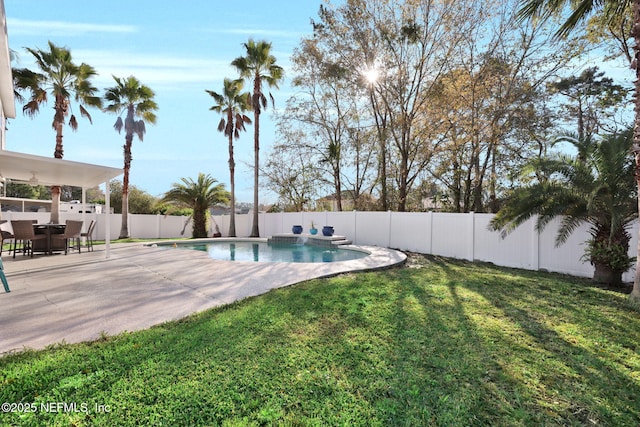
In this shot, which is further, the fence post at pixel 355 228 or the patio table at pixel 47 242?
the fence post at pixel 355 228

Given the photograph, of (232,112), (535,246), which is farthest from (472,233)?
(232,112)

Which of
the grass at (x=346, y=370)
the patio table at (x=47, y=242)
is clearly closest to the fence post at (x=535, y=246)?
the grass at (x=346, y=370)

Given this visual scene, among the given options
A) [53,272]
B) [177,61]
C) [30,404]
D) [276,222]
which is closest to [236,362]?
[30,404]

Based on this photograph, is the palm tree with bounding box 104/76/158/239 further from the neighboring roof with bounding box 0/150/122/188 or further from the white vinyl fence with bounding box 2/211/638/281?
the neighboring roof with bounding box 0/150/122/188

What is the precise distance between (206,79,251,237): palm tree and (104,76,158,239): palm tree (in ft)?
11.4

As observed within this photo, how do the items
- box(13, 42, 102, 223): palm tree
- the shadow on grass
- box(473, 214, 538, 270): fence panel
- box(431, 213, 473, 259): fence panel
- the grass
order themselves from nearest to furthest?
the grass → the shadow on grass → box(473, 214, 538, 270): fence panel → box(431, 213, 473, 259): fence panel → box(13, 42, 102, 223): palm tree

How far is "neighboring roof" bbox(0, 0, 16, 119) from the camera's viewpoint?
5145 millimetres

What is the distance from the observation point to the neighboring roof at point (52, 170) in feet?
23.4

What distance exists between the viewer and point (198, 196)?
18094mm

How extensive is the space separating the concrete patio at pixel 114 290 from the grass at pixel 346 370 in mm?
550

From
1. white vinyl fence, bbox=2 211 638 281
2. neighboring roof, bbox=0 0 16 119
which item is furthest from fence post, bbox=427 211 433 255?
neighboring roof, bbox=0 0 16 119

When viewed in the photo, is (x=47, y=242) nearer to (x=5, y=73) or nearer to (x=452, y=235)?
(x=5, y=73)

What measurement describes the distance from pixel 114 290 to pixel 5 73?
5845 mm

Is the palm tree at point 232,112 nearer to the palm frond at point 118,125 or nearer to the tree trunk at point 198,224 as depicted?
the tree trunk at point 198,224
